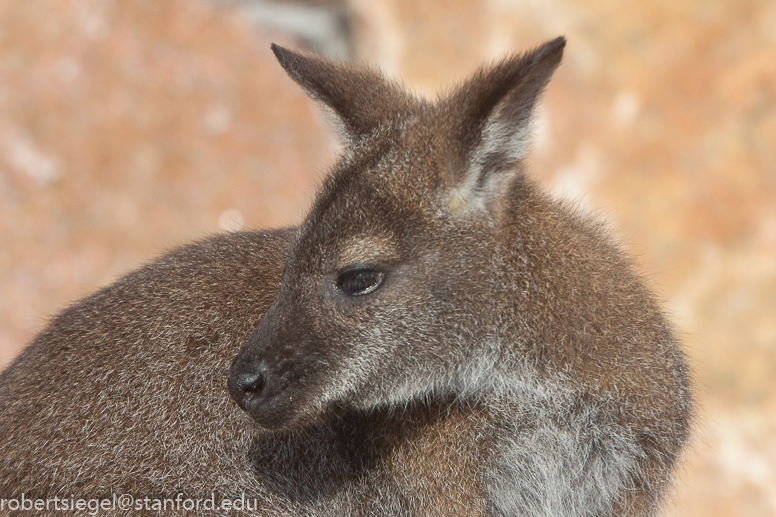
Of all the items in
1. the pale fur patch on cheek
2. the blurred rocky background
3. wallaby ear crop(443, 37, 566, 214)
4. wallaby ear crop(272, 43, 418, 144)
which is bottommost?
the pale fur patch on cheek

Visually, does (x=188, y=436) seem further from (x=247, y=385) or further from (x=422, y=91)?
(x=422, y=91)

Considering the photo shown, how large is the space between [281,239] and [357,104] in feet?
3.15

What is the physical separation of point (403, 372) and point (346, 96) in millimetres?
1468

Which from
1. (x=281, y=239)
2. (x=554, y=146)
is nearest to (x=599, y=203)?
(x=554, y=146)

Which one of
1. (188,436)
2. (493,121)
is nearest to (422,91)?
(493,121)

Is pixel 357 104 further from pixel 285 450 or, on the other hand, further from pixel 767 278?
pixel 767 278

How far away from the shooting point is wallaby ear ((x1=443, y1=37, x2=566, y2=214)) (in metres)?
3.65

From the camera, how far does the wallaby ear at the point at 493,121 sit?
365 cm

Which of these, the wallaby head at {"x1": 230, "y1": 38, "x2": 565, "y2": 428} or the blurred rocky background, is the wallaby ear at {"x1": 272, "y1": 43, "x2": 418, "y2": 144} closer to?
the wallaby head at {"x1": 230, "y1": 38, "x2": 565, "y2": 428}

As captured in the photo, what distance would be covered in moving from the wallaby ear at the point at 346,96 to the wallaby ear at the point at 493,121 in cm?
36

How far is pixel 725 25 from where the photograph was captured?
29.2ft

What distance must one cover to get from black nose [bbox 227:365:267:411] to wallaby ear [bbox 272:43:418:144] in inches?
52.2

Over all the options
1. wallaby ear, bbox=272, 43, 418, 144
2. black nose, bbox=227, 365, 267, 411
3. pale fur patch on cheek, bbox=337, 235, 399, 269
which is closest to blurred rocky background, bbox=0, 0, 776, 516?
wallaby ear, bbox=272, 43, 418, 144

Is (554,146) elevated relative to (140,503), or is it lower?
elevated
